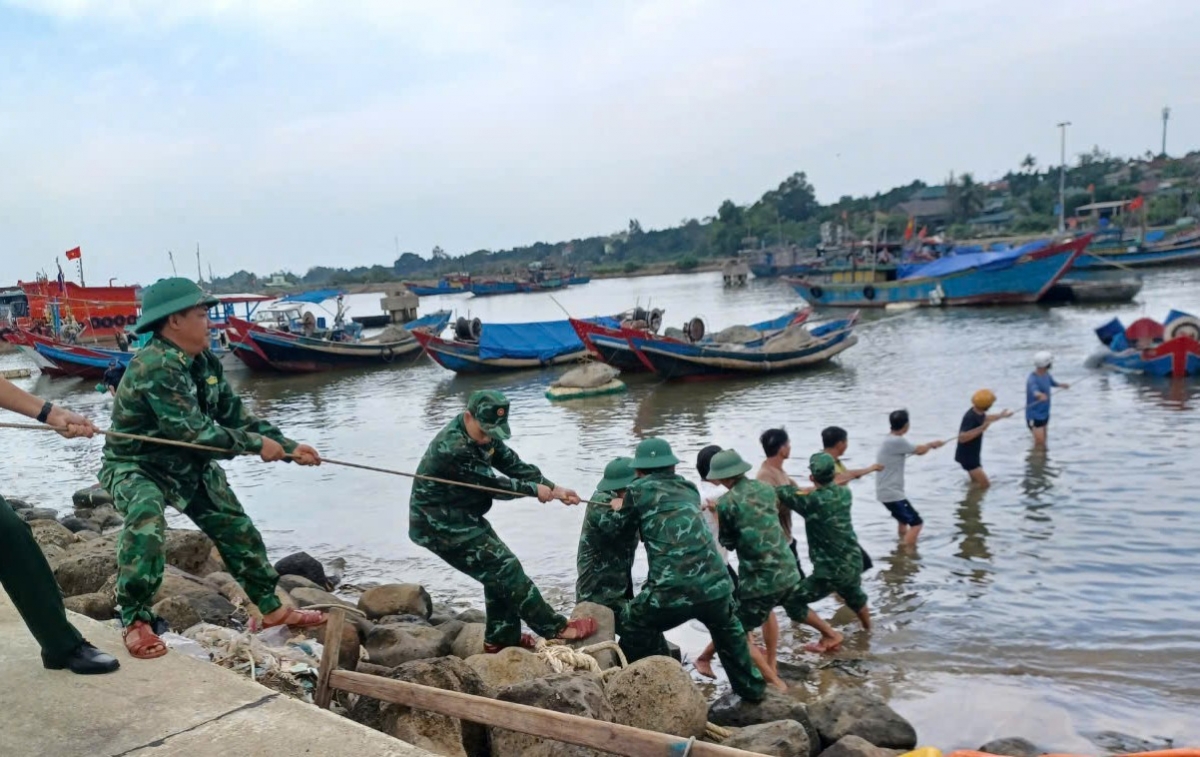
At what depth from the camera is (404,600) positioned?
6.07 m

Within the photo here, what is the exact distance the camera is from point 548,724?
105 inches

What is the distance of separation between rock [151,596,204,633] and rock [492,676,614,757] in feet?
6.45

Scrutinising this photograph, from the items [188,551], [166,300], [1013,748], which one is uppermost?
[166,300]

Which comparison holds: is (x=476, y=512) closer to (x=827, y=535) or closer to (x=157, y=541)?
(x=157, y=541)

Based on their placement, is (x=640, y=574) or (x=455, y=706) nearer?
(x=455, y=706)

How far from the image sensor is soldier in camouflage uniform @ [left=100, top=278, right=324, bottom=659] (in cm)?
346

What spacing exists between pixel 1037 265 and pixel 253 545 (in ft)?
114

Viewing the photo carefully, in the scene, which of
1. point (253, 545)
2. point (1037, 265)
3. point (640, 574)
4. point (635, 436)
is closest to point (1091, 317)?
point (1037, 265)

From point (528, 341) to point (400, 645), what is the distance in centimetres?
2142

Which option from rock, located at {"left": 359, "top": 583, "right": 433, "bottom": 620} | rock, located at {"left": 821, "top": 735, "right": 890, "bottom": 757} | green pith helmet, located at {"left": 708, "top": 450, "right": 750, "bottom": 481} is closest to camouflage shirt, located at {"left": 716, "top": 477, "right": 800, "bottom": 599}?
green pith helmet, located at {"left": 708, "top": 450, "right": 750, "bottom": 481}

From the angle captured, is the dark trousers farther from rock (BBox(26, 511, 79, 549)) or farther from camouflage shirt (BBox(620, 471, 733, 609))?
rock (BBox(26, 511, 79, 549))

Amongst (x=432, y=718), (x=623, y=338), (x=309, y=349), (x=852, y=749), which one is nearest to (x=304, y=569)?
(x=432, y=718)

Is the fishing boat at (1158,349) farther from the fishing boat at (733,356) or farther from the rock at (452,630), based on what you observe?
the rock at (452,630)

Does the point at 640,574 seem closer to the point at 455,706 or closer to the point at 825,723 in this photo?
the point at 825,723
